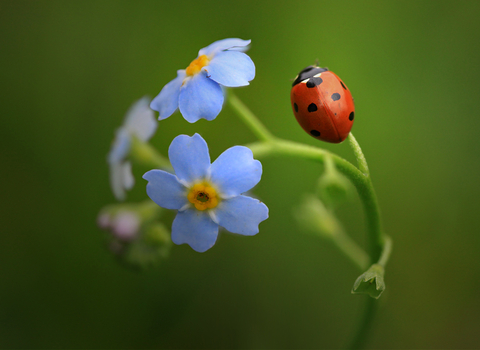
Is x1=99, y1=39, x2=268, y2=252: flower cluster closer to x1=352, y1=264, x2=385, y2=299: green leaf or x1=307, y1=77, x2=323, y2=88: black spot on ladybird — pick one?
x1=307, y1=77, x2=323, y2=88: black spot on ladybird

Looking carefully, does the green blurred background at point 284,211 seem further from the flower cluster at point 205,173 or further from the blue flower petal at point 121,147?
the flower cluster at point 205,173

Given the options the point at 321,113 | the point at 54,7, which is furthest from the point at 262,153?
the point at 54,7

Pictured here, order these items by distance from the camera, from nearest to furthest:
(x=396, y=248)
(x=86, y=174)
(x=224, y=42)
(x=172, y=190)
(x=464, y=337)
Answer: (x=172, y=190), (x=224, y=42), (x=464, y=337), (x=396, y=248), (x=86, y=174)

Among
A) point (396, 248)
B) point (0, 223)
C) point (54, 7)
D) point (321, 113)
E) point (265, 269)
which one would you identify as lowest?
point (0, 223)

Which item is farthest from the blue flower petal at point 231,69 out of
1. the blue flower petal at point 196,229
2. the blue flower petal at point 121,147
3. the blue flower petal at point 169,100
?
the blue flower petal at point 121,147

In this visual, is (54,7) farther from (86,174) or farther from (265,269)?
(265,269)

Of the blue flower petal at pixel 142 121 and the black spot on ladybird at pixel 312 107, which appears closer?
the black spot on ladybird at pixel 312 107

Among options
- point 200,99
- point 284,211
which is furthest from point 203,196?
point 284,211

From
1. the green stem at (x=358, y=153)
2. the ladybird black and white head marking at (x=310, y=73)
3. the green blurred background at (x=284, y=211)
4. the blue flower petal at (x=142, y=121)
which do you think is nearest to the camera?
the green stem at (x=358, y=153)
